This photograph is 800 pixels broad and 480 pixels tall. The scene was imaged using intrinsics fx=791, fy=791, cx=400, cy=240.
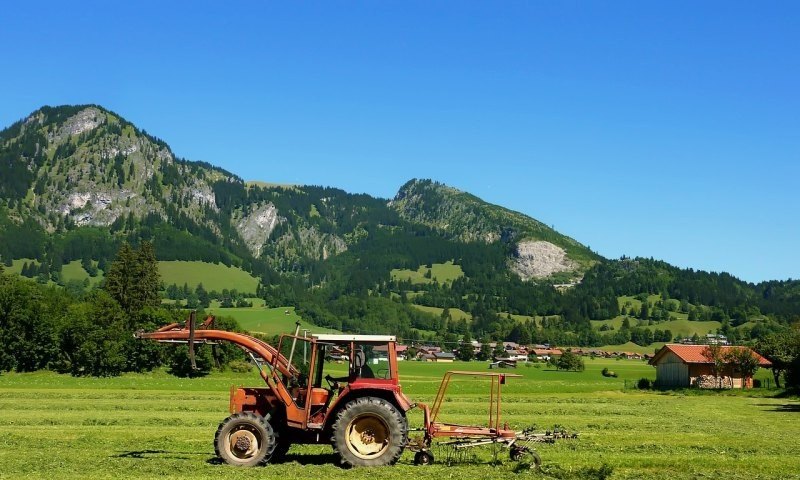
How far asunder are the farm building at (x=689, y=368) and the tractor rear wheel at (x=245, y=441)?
6827 centimetres

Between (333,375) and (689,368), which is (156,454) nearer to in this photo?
(333,375)

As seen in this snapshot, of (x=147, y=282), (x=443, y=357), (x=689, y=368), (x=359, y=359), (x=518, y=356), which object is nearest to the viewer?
(x=359, y=359)

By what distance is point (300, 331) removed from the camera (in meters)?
20.9

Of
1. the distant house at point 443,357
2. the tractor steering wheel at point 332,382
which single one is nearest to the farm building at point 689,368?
the tractor steering wheel at point 332,382

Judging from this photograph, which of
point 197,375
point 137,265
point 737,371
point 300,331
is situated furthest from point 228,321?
point 300,331

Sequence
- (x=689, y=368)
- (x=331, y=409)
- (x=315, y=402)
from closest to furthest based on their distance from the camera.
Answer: (x=331, y=409) < (x=315, y=402) < (x=689, y=368)

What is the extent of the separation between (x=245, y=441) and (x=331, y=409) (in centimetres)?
224

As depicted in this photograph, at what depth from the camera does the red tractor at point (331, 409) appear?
19391 millimetres

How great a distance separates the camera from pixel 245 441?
19.5 metres

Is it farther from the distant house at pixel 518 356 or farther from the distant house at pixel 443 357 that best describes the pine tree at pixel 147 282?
the distant house at pixel 518 356

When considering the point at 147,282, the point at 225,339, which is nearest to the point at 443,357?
the point at 147,282

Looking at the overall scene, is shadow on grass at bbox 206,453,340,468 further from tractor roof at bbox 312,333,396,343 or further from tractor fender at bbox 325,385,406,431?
tractor roof at bbox 312,333,396,343

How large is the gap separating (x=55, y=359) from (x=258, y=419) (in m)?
67.3

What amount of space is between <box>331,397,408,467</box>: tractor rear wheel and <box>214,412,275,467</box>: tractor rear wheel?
5.43 ft
